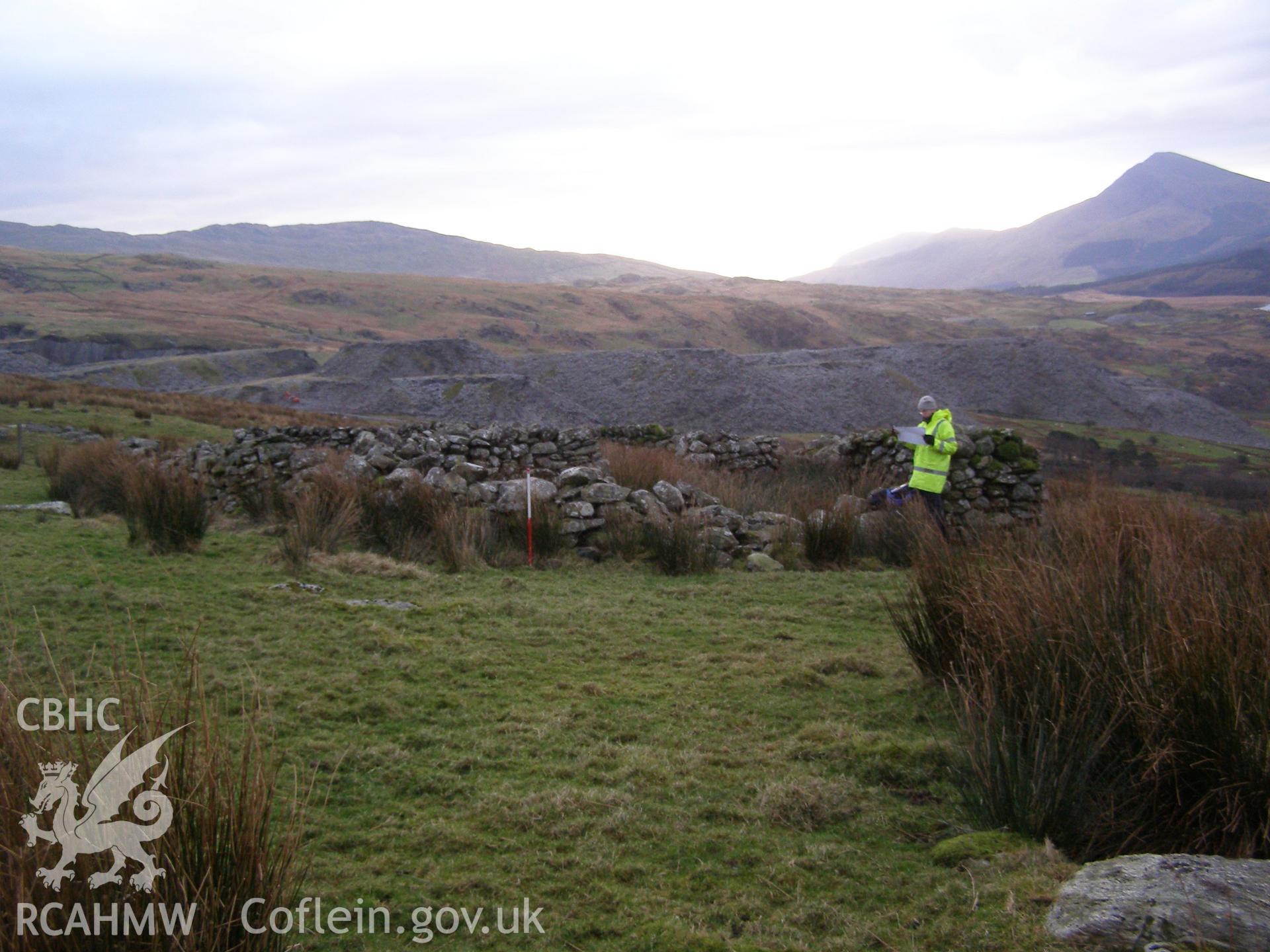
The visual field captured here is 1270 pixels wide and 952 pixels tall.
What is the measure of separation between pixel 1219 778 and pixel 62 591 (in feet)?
23.8

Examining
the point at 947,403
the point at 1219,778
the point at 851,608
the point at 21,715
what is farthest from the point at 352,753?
the point at 947,403

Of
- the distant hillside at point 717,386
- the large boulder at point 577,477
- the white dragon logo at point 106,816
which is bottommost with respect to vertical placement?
the large boulder at point 577,477

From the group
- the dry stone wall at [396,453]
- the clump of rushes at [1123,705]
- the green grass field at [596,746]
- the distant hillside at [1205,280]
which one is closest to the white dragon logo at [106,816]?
the green grass field at [596,746]

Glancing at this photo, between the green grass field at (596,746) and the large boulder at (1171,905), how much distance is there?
15cm

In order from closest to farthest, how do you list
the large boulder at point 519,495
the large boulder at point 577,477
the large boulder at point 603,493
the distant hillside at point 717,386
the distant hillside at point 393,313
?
the large boulder at point 519,495 < the large boulder at point 603,493 < the large boulder at point 577,477 < the distant hillside at point 717,386 < the distant hillside at point 393,313

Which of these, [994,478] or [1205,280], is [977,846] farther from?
[1205,280]

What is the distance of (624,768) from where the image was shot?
4234 millimetres

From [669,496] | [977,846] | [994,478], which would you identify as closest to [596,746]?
[977,846]

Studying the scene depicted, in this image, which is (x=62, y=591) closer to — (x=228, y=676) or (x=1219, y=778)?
(x=228, y=676)

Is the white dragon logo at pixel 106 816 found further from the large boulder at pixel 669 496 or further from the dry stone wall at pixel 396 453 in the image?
the dry stone wall at pixel 396 453

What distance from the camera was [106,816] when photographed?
210 centimetres

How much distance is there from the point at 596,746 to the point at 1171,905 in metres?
2.75

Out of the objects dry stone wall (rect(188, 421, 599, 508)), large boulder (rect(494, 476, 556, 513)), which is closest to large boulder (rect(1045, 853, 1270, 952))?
large boulder (rect(494, 476, 556, 513))

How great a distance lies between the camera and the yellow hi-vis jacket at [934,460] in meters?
9.70
